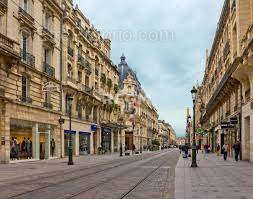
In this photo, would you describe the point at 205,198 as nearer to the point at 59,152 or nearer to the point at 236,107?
the point at 236,107

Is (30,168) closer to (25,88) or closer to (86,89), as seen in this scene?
(25,88)

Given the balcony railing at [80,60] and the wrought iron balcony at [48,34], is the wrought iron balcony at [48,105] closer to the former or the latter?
the wrought iron balcony at [48,34]

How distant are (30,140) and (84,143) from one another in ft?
60.1

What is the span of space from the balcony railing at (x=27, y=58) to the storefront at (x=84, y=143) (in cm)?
1692

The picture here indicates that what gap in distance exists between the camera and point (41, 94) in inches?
1432

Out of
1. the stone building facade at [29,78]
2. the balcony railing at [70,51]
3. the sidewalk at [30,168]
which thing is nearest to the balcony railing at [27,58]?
the stone building facade at [29,78]

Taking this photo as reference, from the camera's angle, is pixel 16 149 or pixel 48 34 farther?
pixel 48 34

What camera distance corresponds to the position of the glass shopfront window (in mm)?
50312

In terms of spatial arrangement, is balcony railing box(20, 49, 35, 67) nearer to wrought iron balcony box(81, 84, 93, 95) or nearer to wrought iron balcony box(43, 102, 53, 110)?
wrought iron balcony box(43, 102, 53, 110)

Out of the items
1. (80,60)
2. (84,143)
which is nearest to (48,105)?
(80,60)

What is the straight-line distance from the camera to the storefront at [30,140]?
3069cm

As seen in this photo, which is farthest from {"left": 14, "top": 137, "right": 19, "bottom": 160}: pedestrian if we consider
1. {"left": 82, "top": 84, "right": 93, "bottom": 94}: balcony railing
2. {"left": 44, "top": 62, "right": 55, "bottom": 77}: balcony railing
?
{"left": 82, "top": 84, "right": 93, "bottom": 94}: balcony railing

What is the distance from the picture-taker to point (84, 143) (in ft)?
171

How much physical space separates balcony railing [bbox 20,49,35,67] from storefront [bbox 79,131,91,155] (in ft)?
55.5
